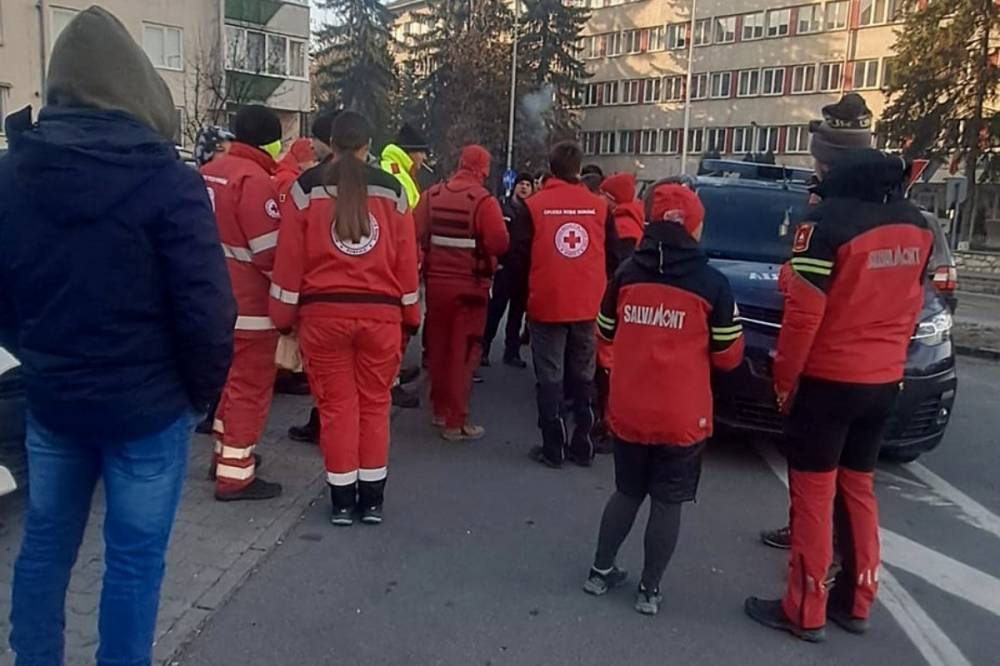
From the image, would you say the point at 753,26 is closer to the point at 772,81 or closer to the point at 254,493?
the point at 772,81

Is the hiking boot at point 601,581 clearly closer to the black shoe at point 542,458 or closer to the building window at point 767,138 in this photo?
the black shoe at point 542,458

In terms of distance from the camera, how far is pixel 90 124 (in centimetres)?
266

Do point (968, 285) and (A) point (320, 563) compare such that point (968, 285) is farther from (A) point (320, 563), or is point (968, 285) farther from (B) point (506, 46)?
(B) point (506, 46)

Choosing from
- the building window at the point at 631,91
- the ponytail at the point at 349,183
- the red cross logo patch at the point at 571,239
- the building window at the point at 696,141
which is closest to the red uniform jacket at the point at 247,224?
the ponytail at the point at 349,183

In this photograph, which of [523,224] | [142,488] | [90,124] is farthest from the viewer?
[523,224]

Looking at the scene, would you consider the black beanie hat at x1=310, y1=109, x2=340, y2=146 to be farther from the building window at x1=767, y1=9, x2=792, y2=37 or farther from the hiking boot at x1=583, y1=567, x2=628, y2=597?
the building window at x1=767, y1=9, x2=792, y2=37

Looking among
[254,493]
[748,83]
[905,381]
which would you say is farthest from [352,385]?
[748,83]

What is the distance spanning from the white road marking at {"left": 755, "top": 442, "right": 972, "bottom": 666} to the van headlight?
1886mm

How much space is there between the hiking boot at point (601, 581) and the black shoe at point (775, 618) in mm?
586

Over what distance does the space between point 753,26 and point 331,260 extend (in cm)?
5841

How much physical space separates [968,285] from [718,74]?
38.9 m

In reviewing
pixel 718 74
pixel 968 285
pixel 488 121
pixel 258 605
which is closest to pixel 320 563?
pixel 258 605

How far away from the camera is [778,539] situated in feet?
16.4

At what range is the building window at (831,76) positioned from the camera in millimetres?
53438
